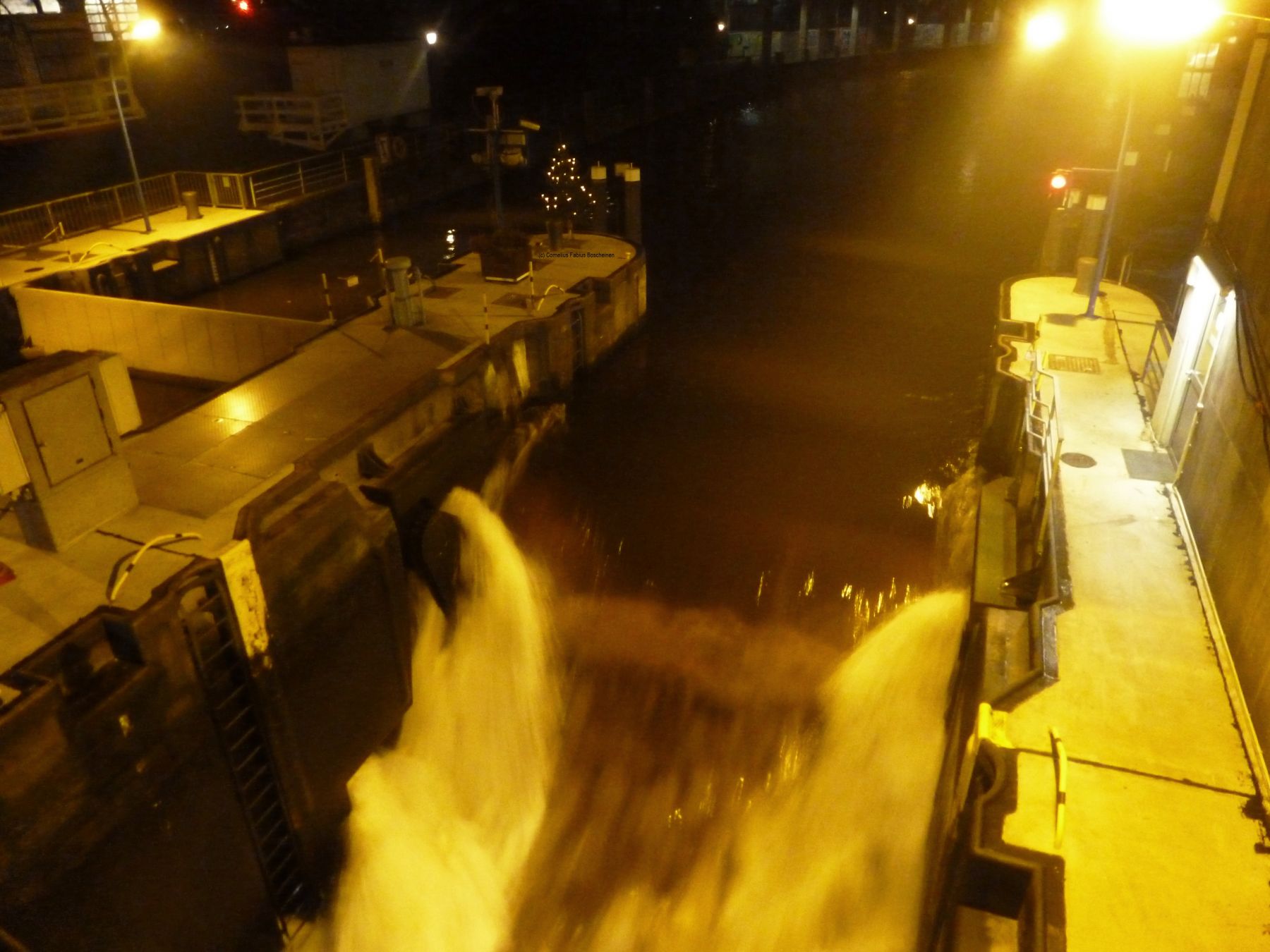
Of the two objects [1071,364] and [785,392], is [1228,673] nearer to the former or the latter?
[1071,364]

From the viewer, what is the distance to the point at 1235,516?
8477 millimetres

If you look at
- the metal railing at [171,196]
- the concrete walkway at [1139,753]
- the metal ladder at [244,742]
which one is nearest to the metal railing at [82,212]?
the metal railing at [171,196]

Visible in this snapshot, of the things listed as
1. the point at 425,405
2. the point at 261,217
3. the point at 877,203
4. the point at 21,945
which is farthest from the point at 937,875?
the point at 877,203

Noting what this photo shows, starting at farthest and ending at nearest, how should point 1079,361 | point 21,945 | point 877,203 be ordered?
point 877,203
point 1079,361
point 21,945

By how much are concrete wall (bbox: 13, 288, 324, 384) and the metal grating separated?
41.9 feet

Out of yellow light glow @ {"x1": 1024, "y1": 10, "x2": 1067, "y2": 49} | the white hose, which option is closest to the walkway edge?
the white hose

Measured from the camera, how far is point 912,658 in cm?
1231

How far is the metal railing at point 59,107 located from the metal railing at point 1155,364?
2756 centimetres

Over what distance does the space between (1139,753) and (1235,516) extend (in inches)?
107

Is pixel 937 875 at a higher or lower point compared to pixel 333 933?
higher

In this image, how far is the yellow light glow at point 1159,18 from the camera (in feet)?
33.4

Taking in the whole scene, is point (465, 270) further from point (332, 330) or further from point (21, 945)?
point (21, 945)

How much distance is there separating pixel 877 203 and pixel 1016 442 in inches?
1023

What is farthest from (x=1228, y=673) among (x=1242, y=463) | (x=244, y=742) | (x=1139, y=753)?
(x=244, y=742)
